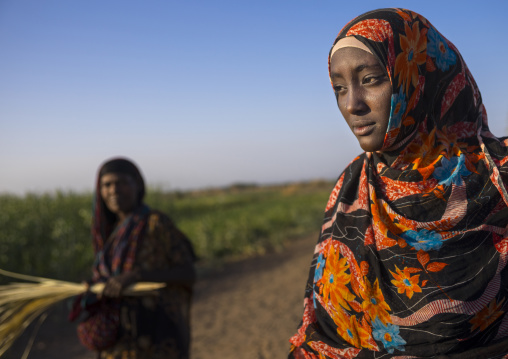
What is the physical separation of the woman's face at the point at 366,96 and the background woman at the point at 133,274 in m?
2.06

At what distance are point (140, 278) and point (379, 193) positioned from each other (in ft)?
6.37

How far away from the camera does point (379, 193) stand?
5.85ft

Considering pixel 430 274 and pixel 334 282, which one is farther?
pixel 334 282

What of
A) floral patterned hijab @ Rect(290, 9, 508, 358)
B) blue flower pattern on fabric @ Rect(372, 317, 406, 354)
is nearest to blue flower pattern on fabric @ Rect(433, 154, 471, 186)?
floral patterned hijab @ Rect(290, 9, 508, 358)

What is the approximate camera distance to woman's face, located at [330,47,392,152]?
1.63m

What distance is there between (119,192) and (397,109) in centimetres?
238

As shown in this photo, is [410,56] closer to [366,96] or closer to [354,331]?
[366,96]

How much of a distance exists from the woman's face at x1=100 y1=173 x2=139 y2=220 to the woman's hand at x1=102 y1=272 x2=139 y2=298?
Result: 0.55m

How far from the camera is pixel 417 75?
5.61ft

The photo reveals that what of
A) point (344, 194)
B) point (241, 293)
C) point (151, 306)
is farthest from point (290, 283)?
point (344, 194)

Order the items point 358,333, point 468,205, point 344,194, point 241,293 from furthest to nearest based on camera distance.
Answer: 1. point 241,293
2. point 344,194
3. point 358,333
4. point 468,205

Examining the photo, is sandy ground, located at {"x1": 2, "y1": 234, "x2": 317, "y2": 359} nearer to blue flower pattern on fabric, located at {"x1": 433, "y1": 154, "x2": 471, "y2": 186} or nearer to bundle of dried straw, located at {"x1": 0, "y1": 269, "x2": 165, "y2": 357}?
bundle of dried straw, located at {"x1": 0, "y1": 269, "x2": 165, "y2": 357}

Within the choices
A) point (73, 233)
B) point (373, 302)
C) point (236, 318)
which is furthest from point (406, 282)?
point (73, 233)

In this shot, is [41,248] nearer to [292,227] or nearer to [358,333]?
[358,333]
